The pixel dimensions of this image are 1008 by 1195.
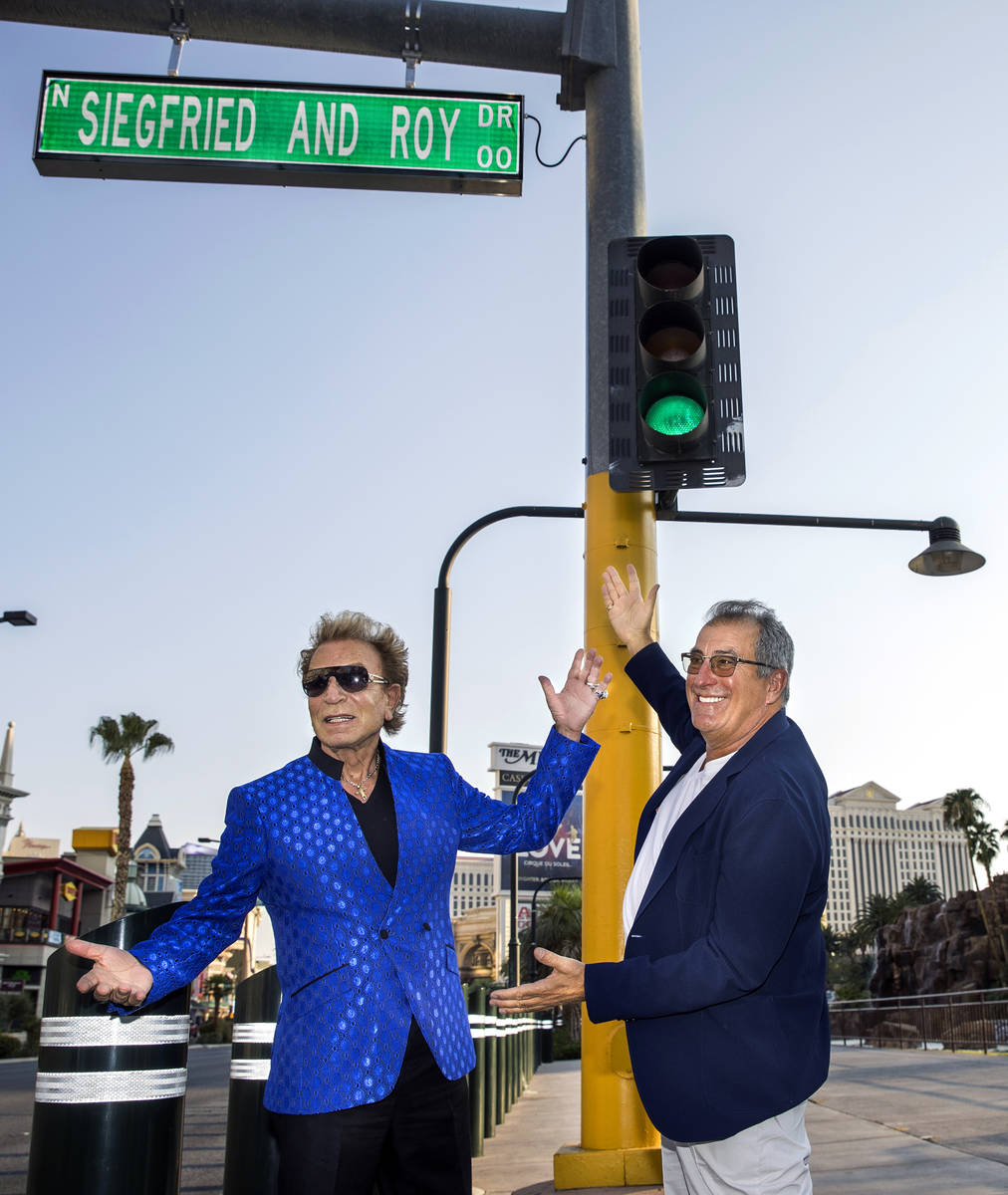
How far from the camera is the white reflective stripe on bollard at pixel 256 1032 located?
149 inches

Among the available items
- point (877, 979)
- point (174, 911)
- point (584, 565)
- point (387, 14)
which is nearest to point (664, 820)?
point (174, 911)

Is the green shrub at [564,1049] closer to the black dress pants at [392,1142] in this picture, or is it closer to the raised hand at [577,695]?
the raised hand at [577,695]

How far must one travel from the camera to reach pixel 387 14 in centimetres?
600

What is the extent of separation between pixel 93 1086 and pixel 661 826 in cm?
162

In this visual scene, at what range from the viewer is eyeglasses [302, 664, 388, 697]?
3.18m

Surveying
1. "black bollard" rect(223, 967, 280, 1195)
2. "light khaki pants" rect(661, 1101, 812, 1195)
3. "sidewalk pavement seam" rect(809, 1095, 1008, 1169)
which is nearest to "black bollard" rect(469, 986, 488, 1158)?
"sidewalk pavement seam" rect(809, 1095, 1008, 1169)

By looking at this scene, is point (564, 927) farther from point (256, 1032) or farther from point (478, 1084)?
point (256, 1032)

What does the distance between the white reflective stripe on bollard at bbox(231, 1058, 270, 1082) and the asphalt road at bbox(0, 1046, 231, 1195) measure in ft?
3.34

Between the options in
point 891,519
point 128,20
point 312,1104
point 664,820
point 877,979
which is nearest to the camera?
point 312,1104

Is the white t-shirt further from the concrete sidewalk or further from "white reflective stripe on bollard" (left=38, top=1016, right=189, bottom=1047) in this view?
the concrete sidewalk

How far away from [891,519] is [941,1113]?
495cm

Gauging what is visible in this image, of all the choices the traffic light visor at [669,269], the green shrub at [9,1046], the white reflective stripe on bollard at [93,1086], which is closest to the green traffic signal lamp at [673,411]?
the traffic light visor at [669,269]

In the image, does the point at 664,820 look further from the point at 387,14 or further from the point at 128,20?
the point at 128,20

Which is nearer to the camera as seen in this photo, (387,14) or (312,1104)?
(312,1104)
